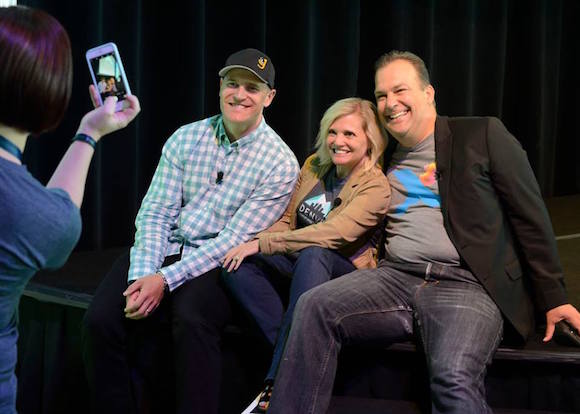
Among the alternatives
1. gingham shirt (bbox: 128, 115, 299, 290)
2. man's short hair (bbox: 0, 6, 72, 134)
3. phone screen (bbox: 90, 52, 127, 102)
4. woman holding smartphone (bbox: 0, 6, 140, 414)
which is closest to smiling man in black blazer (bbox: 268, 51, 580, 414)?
gingham shirt (bbox: 128, 115, 299, 290)

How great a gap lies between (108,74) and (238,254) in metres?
0.68

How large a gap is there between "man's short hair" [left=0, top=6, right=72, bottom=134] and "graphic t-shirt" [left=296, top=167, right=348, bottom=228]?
4.47 feet

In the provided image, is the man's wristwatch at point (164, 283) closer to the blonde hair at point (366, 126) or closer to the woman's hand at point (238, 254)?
the woman's hand at point (238, 254)

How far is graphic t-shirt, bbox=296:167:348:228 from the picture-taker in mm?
2475

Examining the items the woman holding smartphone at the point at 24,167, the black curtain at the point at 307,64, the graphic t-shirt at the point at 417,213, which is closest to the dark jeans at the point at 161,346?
the graphic t-shirt at the point at 417,213

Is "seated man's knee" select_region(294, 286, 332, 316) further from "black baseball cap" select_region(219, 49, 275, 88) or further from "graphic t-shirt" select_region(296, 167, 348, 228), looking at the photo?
"black baseball cap" select_region(219, 49, 275, 88)

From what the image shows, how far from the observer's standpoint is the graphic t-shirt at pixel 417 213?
2.23m

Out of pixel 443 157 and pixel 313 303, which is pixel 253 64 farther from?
pixel 313 303

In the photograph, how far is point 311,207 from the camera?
249 cm

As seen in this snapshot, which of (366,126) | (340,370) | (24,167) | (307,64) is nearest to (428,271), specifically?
(340,370)

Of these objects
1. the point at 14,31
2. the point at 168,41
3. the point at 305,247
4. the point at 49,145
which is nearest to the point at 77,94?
the point at 49,145

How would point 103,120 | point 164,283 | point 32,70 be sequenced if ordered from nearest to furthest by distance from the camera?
point 32,70 → point 103,120 → point 164,283

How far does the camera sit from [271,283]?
2408mm

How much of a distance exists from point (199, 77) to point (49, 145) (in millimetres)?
689
